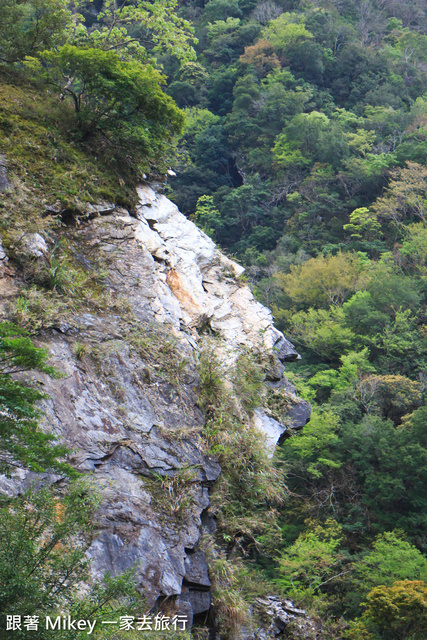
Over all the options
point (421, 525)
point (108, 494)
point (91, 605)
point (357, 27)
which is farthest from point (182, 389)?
point (357, 27)

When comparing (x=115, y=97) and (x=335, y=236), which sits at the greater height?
(x=115, y=97)

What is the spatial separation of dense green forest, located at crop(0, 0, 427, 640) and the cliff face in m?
0.95

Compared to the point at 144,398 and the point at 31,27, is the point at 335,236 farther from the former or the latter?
the point at 144,398

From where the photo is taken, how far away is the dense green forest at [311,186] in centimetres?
809

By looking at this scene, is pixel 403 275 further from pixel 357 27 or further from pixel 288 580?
pixel 357 27

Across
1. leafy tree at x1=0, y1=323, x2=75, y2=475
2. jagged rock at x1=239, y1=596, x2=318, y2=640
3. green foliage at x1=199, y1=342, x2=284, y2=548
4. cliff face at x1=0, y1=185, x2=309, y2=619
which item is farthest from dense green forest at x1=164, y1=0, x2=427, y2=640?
leafy tree at x1=0, y1=323, x2=75, y2=475

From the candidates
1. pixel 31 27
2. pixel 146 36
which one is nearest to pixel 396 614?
pixel 146 36

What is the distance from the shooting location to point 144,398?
5.74 metres

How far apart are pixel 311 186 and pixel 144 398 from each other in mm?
26050

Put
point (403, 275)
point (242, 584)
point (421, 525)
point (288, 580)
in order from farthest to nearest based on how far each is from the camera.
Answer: point (403, 275), point (421, 525), point (288, 580), point (242, 584)

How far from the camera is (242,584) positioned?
19.7 feet

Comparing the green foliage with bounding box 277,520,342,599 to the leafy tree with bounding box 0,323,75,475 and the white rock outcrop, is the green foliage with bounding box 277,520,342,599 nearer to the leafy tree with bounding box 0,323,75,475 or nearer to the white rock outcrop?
the white rock outcrop

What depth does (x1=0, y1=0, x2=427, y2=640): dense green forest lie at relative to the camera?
26.5 ft

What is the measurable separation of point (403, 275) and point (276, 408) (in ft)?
58.5
